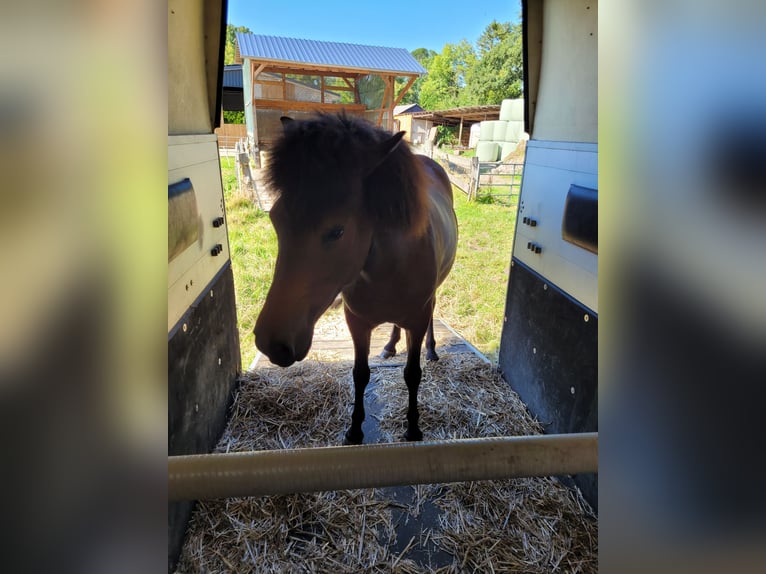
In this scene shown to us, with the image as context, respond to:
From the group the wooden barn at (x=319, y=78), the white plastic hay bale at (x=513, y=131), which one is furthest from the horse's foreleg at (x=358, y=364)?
the white plastic hay bale at (x=513, y=131)

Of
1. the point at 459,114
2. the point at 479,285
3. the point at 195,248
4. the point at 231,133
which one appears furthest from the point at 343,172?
the point at 459,114

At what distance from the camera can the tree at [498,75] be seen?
21078 millimetres

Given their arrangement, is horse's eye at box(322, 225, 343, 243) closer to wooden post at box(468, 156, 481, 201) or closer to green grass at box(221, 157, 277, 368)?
green grass at box(221, 157, 277, 368)

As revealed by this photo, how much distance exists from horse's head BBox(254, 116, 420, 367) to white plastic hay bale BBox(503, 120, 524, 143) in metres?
13.1

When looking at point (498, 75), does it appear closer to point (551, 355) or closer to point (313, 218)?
point (551, 355)

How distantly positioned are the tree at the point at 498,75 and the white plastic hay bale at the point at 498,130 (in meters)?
7.59

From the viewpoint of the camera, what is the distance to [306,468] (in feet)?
2.15

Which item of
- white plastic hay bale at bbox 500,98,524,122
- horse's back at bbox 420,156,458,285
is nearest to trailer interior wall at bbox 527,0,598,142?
horse's back at bbox 420,156,458,285

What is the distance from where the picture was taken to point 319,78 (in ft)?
18.7

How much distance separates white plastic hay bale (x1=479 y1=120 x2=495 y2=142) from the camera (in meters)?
14.1

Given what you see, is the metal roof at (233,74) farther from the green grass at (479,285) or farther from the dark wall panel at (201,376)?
the dark wall panel at (201,376)
